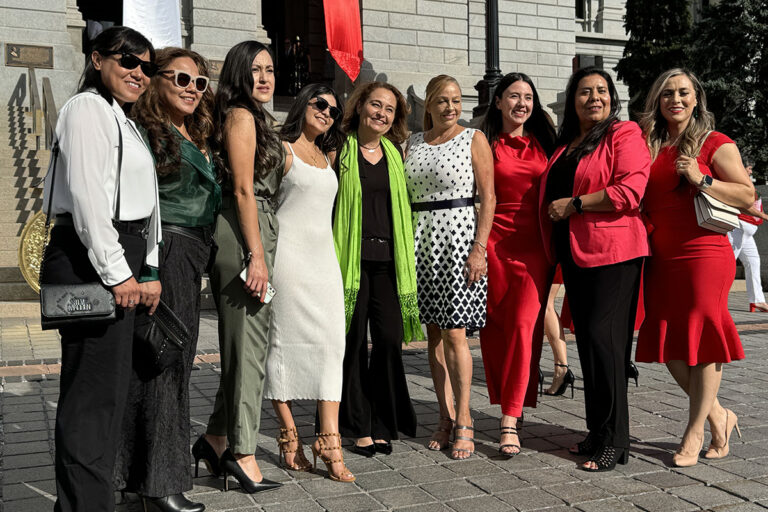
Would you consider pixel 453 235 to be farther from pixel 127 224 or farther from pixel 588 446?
pixel 127 224

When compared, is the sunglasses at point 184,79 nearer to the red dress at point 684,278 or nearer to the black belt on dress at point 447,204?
the black belt on dress at point 447,204

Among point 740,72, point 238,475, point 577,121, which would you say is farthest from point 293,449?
point 740,72

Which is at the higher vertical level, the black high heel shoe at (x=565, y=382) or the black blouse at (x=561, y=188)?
the black blouse at (x=561, y=188)

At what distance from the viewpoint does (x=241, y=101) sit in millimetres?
4156

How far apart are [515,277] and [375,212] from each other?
976 mm

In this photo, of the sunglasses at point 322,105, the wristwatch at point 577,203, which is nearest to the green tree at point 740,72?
the wristwatch at point 577,203

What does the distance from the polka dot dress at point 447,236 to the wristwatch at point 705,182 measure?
51.3 inches

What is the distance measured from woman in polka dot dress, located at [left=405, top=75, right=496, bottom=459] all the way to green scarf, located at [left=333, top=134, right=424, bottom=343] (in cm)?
16

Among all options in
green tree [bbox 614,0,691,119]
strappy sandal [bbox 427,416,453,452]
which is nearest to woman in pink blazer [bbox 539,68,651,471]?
strappy sandal [bbox 427,416,453,452]

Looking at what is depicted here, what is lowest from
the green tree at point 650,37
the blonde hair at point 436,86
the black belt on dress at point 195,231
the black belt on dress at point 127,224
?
the black belt on dress at point 195,231

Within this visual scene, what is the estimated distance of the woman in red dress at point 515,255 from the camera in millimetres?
4930

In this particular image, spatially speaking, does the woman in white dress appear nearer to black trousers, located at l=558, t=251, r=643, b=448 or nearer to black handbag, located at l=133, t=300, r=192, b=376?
black handbag, located at l=133, t=300, r=192, b=376

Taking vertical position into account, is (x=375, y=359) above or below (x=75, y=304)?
below

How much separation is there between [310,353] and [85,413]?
1.49 meters
